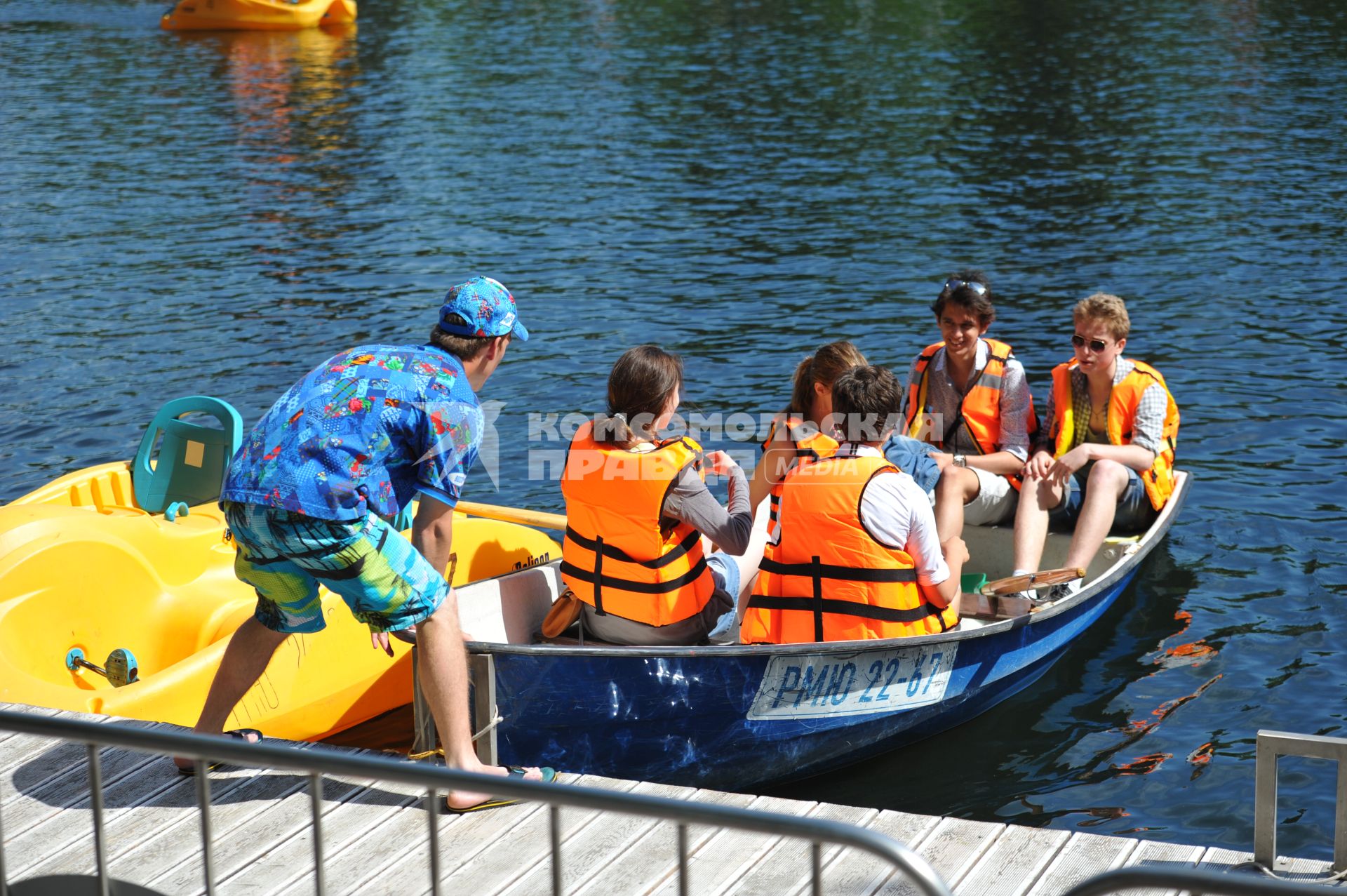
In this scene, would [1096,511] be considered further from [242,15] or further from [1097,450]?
[242,15]

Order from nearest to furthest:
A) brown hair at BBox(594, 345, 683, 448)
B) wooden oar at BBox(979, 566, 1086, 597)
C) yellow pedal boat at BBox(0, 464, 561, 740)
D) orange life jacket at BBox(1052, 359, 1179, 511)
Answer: brown hair at BBox(594, 345, 683, 448) → yellow pedal boat at BBox(0, 464, 561, 740) → wooden oar at BBox(979, 566, 1086, 597) → orange life jacket at BBox(1052, 359, 1179, 511)

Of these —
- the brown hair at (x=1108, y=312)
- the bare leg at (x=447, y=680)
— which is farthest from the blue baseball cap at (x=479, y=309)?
the brown hair at (x=1108, y=312)

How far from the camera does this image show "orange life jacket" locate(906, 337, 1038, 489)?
6.47 meters

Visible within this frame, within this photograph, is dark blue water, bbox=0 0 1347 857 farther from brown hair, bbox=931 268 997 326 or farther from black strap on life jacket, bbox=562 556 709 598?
brown hair, bbox=931 268 997 326

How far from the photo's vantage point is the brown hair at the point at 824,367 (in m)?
5.04

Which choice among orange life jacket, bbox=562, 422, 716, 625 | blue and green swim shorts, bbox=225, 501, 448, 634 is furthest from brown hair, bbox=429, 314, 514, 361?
orange life jacket, bbox=562, 422, 716, 625

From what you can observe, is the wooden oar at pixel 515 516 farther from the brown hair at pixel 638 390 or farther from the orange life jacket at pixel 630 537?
the brown hair at pixel 638 390

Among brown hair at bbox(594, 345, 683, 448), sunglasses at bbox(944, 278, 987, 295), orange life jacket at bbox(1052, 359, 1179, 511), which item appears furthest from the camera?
orange life jacket at bbox(1052, 359, 1179, 511)

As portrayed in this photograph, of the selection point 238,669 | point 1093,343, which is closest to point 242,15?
point 1093,343

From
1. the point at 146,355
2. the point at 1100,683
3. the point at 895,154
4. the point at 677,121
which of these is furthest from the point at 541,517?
the point at 677,121

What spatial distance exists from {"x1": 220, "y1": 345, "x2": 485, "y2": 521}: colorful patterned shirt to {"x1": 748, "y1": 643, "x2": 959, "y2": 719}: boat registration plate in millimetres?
1638

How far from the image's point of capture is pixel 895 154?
17469 millimetres

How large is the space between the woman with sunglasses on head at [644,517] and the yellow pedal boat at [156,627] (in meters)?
1.30

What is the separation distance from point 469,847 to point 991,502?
347cm
